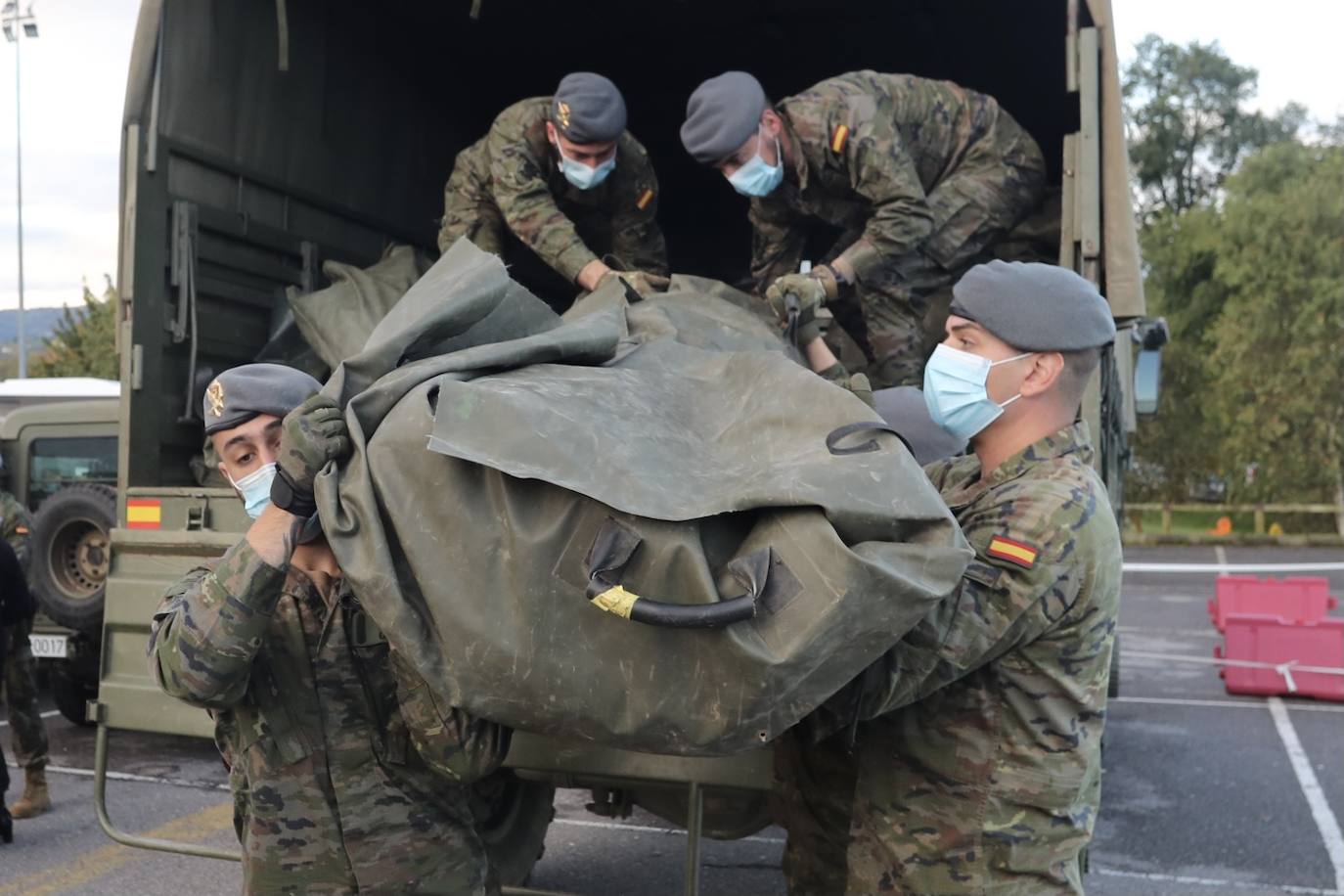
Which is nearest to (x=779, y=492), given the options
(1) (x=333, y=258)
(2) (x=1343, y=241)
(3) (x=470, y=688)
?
(3) (x=470, y=688)

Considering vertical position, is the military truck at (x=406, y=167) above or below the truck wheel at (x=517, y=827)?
above

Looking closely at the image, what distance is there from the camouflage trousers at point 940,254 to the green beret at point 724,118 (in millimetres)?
559

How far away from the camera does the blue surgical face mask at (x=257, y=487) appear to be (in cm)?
201

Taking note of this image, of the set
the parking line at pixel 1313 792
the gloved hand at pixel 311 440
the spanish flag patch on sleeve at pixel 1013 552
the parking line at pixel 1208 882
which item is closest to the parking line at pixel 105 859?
the gloved hand at pixel 311 440

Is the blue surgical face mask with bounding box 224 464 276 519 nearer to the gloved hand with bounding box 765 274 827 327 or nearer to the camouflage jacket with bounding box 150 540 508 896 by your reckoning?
the camouflage jacket with bounding box 150 540 508 896

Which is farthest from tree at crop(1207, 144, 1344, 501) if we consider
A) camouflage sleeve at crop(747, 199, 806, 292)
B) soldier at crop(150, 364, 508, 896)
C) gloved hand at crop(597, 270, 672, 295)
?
soldier at crop(150, 364, 508, 896)

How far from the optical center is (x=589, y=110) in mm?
3773

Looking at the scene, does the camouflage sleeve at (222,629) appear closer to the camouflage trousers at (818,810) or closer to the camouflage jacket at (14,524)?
the camouflage trousers at (818,810)

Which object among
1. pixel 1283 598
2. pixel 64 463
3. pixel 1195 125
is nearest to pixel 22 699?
pixel 64 463

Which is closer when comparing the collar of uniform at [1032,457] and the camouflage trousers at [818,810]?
the collar of uniform at [1032,457]

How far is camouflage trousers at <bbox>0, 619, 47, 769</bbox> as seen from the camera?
4.75 metres

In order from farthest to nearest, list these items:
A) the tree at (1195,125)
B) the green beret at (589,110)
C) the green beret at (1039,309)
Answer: the tree at (1195,125)
the green beret at (589,110)
the green beret at (1039,309)

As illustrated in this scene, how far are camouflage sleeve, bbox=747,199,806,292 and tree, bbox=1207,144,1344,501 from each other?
23061mm

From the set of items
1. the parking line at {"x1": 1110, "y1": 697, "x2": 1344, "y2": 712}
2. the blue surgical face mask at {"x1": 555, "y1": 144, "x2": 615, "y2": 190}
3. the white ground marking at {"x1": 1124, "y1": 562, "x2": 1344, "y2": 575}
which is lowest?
the white ground marking at {"x1": 1124, "y1": 562, "x2": 1344, "y2": 575}
